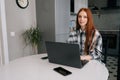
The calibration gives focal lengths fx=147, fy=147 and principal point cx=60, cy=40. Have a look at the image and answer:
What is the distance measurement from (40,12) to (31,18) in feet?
0.86

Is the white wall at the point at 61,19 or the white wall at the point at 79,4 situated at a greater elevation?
the white wall at the point at 79,4

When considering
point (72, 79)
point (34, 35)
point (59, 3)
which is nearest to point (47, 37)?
point (34, 35)

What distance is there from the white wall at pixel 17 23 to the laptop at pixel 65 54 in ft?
5.89

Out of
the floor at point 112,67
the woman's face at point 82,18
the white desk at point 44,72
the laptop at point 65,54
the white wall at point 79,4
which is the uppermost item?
the white wall at point 79,4

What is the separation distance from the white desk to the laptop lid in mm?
49

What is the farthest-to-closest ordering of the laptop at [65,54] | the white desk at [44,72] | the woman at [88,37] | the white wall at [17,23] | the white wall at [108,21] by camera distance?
1. the white wall at [108,21]
2. the white wall at [17,23]
3. the woman at [88,37]
4. the laptop at [65,54]
5. the white desk at [44,72]

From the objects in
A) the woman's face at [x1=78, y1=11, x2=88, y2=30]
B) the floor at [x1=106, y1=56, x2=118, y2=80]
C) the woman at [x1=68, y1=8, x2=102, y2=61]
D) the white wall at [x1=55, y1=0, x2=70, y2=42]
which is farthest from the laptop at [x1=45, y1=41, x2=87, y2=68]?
the floor at [x1=106, y1=56, x2=118, y2=80]

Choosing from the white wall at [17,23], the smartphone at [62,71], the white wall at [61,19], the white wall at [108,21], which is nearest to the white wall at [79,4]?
the white wall at [108,21]

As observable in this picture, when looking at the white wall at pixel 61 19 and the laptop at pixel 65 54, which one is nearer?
the laptop at pixel 65 54

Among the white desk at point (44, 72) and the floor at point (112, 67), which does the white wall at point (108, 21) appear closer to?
the floor at point (112, 67)

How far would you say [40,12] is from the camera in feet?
10.9

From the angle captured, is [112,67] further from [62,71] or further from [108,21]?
[62,71]

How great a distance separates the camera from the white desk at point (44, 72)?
1156mm

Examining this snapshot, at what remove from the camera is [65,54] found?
53.2 inches
